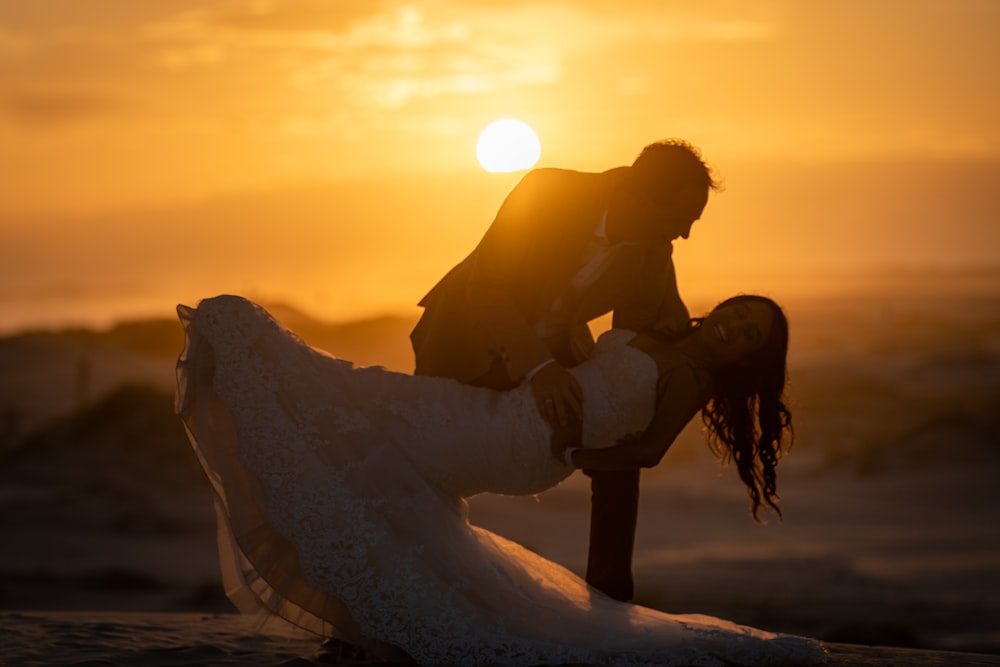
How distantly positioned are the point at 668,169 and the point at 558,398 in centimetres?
90

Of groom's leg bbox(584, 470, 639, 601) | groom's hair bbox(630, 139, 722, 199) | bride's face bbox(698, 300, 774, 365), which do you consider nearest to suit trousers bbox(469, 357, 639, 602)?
groom's leg bbox(584, 470, 639, 601)

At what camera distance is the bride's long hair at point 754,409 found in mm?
5359

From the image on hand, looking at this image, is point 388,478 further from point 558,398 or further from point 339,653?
point 339,653

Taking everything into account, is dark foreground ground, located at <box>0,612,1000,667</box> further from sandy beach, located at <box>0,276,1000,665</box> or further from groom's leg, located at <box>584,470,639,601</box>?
groom's leg, located at <box>584,470,639,601</box>

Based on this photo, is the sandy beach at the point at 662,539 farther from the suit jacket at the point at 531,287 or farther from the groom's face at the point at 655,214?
the groom's face at the point at 655,214

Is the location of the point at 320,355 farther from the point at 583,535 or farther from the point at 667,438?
the point at 583,535

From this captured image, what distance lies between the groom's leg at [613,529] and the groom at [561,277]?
1.88 feet

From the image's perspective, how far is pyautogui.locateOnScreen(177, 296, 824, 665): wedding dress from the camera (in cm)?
518

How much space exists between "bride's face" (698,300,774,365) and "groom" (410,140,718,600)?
0.77 ft

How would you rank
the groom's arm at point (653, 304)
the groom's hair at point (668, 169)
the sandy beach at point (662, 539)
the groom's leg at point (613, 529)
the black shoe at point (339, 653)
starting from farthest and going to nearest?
1. the sandy beach at point (662, 539)
2. the groom's leg at point (613, 529)
3. the groom's arm at point (653, 304)
4. the black shoe at point (339, 653)
5. the groom's hair at point (668, 169)

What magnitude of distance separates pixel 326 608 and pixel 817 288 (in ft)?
520

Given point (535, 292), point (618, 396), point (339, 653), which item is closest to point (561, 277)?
point (535, 292)

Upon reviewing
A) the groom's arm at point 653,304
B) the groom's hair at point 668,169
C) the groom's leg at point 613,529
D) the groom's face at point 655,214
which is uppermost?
the groom's hair at point 668,169

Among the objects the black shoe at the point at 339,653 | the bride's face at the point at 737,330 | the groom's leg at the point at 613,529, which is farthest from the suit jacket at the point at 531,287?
the black shoe at the point at 339,653
